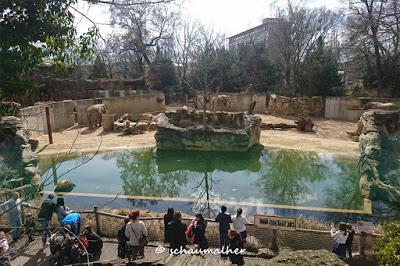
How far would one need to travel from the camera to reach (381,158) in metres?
11.6

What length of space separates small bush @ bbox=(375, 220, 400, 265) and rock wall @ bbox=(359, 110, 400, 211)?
6.04 m

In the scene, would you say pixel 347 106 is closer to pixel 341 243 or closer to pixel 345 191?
pixel 345 191

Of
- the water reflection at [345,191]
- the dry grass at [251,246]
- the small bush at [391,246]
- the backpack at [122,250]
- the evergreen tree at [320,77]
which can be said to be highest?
the evergreen tree at [320,77]

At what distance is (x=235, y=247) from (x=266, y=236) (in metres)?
0.94

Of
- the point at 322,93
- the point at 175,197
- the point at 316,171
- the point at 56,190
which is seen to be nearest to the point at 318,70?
the point at 322,93

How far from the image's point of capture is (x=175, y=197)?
35.2 feet

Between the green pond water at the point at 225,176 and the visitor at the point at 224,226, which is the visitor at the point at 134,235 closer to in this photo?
the visitor at the point at 224,226

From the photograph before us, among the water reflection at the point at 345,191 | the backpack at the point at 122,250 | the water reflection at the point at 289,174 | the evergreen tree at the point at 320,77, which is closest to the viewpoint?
the backpack at the point at 122,250

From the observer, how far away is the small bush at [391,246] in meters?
3.67

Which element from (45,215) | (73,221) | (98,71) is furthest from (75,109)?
(73,221)

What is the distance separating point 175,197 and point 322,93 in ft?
59.5

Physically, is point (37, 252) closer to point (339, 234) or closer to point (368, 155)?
point (339, 234)

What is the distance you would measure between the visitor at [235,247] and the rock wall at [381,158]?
5.73 meters

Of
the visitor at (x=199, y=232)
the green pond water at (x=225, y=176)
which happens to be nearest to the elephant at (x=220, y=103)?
the green pond water at (x=225, y=176)
